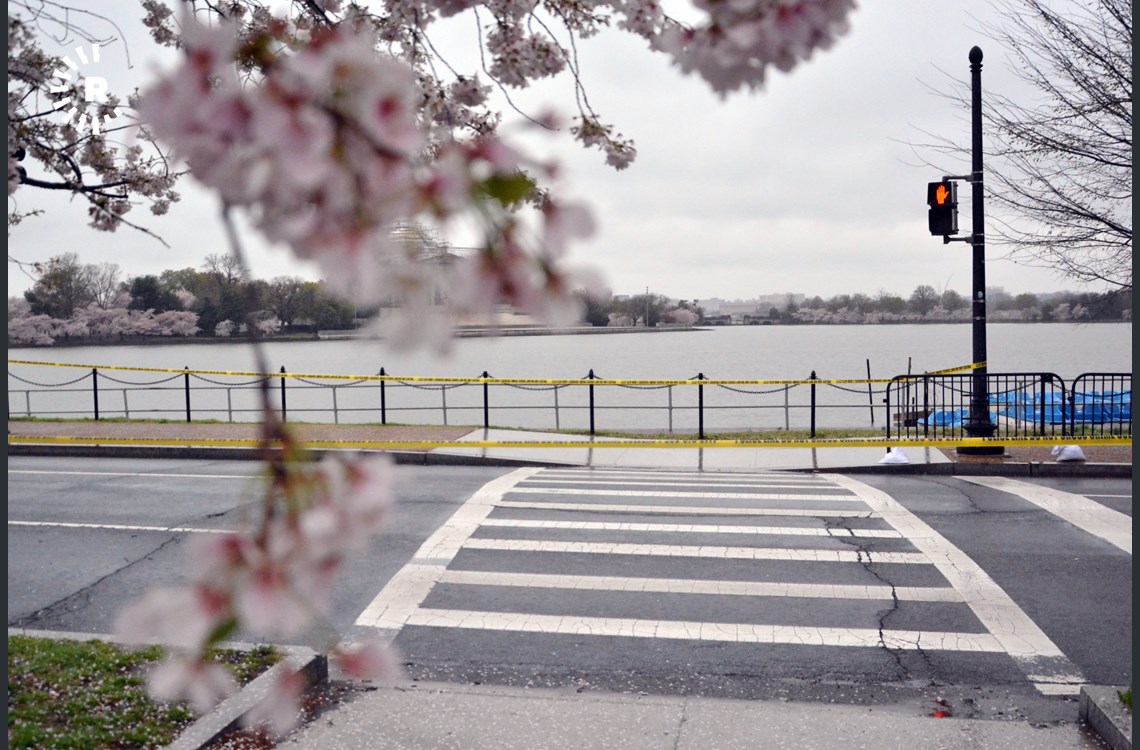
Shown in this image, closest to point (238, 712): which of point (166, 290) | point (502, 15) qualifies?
point (166, 290)

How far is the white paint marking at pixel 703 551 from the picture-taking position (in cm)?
841

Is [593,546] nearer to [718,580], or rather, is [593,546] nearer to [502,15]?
[718,580]

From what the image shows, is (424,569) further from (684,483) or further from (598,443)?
(598,443)

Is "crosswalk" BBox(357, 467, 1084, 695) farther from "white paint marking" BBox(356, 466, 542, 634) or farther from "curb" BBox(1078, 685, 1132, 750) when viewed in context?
"curb" BBox(1078, 685, 1132, 750)

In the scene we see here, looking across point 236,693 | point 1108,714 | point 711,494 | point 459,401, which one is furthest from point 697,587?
point 459,401

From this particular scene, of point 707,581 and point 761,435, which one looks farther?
point 761,435

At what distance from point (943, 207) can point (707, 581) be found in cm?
903

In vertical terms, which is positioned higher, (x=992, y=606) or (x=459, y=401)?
(x=992, y=606)

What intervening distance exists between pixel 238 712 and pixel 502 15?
149 inches

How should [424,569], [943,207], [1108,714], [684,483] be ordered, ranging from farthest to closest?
[943,207] → [684,483] → [424,569] → [1108,714]

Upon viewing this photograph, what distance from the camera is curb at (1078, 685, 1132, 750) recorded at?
4766 mm

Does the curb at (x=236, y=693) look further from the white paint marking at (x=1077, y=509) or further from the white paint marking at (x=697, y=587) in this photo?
the white paint marking at (x=1077, y=509)

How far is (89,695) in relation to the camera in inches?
197

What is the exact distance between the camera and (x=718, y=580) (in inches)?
308
